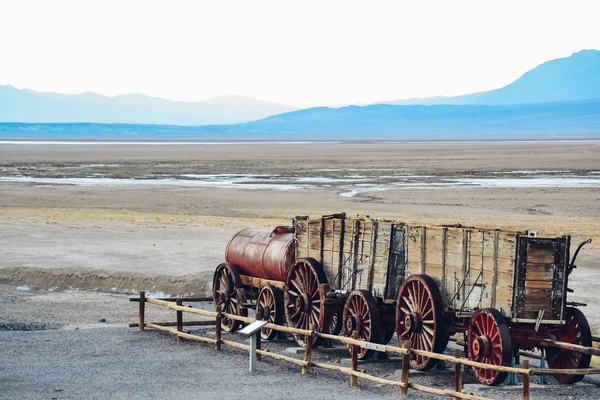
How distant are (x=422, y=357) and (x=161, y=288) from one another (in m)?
12.7

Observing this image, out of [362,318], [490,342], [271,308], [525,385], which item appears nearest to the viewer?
[525,385]

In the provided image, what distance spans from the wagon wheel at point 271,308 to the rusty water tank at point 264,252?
11.4 inches

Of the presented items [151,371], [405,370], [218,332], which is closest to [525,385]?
[405,370]

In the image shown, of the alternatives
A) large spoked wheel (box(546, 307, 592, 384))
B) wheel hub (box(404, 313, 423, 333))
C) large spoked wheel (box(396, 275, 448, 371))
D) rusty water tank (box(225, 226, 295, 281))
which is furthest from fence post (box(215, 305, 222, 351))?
large spoked wheel (box(546, 307, 592, 384))

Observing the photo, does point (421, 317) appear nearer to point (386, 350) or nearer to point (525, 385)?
point (386, 350)

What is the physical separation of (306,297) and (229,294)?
124 inches

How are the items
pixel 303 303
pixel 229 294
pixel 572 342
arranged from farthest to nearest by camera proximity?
pixel 229 294 → pixel 303 303 → pixel 572 342

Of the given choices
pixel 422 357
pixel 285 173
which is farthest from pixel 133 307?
pixel 285 173

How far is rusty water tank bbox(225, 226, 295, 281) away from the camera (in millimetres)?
21734

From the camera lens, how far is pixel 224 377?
18141mm

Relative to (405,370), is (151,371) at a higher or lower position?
lower

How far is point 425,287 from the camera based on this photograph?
57.9 ft

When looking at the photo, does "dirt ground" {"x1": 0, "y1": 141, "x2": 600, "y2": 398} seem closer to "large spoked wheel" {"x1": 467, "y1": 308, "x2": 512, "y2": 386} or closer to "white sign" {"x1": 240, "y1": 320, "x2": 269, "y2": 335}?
"white sign" {"x1": 240, "y1": 320, "x2": 269, "y2": 335}

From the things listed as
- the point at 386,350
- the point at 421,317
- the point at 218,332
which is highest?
the point at 421,317
